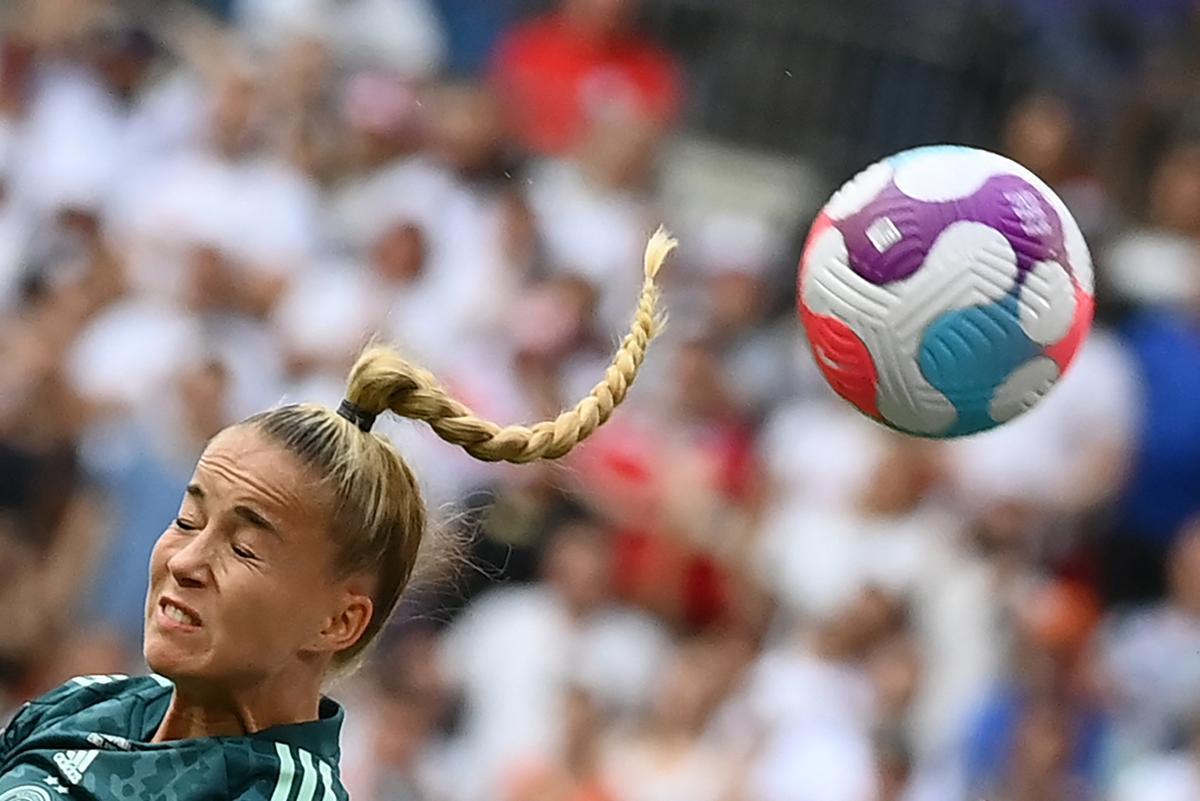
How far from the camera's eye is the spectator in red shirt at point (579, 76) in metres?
7.39

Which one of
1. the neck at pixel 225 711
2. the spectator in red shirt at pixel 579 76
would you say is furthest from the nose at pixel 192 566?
the spectator in red shirt at pixel 579 76

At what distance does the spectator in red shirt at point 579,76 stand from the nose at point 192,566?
4.65 meters

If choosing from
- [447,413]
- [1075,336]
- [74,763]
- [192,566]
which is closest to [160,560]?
[192,566]

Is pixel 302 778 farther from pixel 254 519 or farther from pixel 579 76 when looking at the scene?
pixel 579 76

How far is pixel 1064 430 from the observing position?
6148mm

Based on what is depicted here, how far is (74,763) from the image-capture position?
272 cm

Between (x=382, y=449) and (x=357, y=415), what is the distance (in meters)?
0.06

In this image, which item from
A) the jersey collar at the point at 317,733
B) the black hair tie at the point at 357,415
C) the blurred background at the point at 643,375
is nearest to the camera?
the jersey collar at the point at 317,733

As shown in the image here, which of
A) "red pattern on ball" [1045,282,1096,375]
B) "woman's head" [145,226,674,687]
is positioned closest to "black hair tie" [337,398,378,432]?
"woman's head" [145,226,674,687]

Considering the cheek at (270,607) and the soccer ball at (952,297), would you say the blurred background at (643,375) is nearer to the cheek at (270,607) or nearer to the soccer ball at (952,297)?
the soccer ball at (952,297)

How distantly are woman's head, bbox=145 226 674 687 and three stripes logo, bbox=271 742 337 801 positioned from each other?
11cm

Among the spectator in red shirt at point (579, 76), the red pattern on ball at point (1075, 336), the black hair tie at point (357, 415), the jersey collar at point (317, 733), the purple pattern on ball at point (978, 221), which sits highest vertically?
the purple pattern on ball at point (978, 221)

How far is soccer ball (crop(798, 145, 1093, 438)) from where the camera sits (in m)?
3.53

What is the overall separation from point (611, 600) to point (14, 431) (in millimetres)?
1771
